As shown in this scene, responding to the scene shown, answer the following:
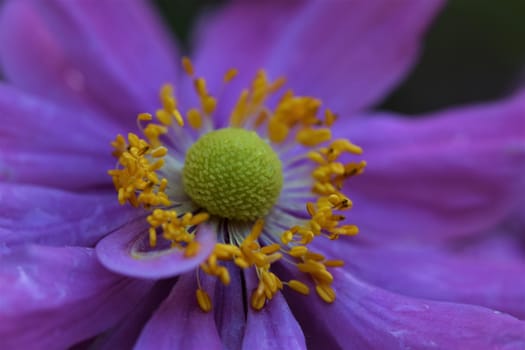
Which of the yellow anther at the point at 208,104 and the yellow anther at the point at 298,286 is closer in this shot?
the yellow anther at the point at 298,286

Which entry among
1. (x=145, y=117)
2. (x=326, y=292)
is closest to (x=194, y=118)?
(x=145, y=117)

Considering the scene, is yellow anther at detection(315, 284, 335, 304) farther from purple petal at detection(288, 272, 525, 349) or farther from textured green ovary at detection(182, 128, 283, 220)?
textured green ovary at detection(182, 128, 283, 220)

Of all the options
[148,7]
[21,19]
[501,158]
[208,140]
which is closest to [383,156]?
[501,158]

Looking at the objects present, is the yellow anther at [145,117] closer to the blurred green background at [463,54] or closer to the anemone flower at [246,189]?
the anemone flower at [246,189]

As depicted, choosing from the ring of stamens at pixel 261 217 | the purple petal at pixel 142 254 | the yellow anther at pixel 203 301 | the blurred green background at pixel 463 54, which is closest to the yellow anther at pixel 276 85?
the ring of stamens at pixel 261 217

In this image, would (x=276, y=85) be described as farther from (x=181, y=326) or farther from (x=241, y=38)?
(x=181, y=326)

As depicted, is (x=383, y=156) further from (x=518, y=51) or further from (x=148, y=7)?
(x=518, y=51)
